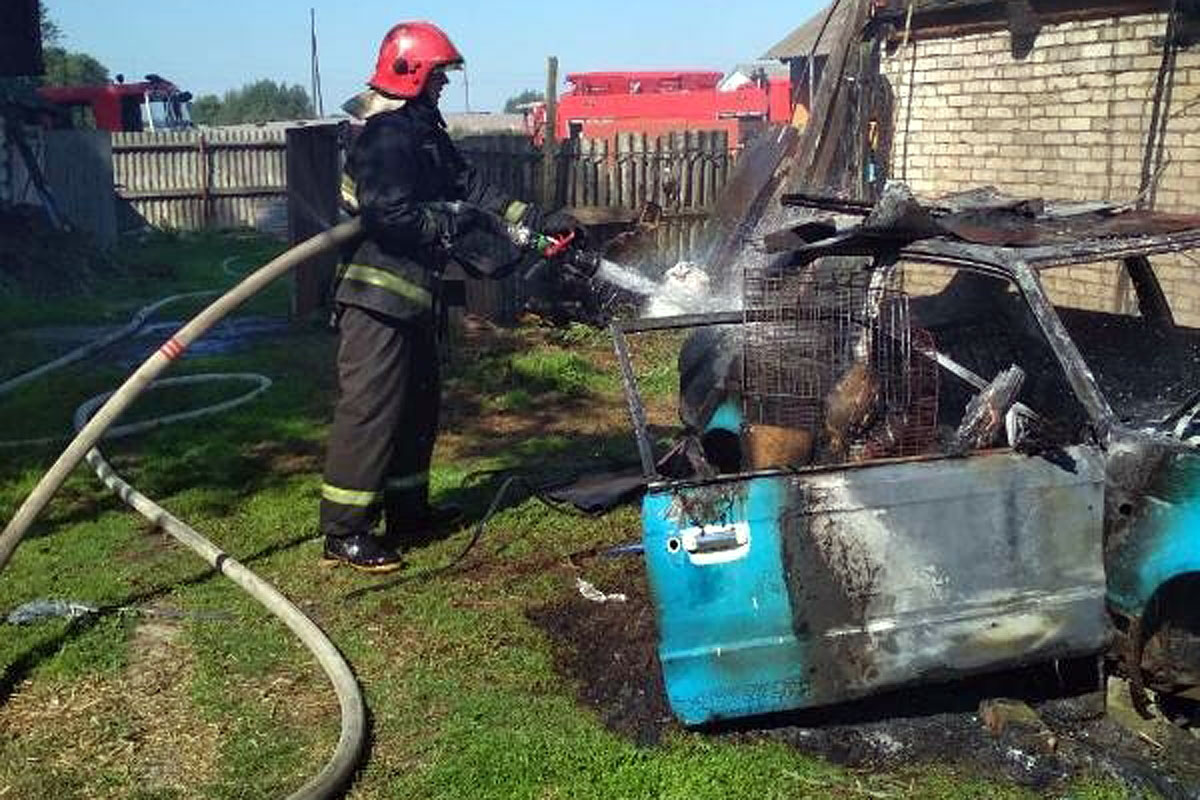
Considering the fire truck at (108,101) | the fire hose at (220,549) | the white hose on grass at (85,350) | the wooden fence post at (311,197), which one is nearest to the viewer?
the fire hose at (220,549)

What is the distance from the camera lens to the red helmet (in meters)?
5.16

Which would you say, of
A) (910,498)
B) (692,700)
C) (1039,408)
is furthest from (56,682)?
(1039,408)

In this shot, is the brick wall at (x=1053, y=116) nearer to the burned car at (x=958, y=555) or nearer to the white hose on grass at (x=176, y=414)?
the burned car at (x=958, y=555)

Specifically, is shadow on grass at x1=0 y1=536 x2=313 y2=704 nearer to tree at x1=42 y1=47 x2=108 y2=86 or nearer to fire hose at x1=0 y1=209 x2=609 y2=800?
fire hose at x1=0 y1=209 x2=609 y2=800

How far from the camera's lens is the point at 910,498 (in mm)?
3535

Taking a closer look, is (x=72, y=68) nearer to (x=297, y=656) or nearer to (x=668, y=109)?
(x=668, y=109)

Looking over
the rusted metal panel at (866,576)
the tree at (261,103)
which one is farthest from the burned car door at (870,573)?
the tree at (261,103)

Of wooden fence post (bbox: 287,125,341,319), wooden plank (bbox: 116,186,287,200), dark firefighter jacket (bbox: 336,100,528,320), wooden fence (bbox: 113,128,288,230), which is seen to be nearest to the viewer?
dark firefighter jacket (bbox: 336,100,528,320)

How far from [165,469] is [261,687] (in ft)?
9.73

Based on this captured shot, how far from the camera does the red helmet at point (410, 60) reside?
5164 millimetres

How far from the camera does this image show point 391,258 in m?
5.10

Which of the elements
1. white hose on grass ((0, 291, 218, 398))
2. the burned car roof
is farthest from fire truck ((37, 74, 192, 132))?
the burned car roof

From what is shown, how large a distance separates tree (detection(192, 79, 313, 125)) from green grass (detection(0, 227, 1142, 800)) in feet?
223

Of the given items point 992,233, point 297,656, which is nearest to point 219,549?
point 297,656
